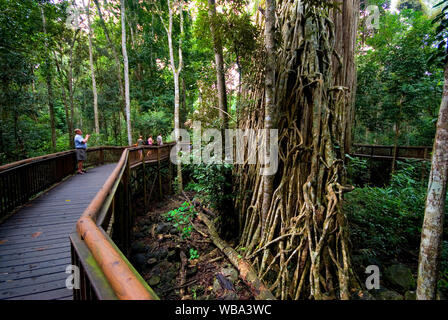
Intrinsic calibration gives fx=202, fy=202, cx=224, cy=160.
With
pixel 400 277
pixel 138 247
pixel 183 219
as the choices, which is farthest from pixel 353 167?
pixel 138 247

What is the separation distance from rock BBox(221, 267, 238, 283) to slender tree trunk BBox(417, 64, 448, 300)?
9.92 ft

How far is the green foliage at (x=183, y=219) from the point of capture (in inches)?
264

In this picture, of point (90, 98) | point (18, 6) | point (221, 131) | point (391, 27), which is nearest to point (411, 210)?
point (221, 131)

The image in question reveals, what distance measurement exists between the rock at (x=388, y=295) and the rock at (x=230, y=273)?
258cm

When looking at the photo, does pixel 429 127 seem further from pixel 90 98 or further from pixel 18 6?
pixel 90 98

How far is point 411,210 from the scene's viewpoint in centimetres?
517

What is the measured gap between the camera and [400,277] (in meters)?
3.73

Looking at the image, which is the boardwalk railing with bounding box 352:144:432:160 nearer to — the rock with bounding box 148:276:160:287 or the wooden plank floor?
the rock with bounding box 148:276:160:287

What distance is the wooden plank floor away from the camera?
2363mm

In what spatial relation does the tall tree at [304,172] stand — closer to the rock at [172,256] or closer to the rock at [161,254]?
the rock at [172,256]

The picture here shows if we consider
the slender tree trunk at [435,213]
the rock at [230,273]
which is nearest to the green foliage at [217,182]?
the rock at [230,273]

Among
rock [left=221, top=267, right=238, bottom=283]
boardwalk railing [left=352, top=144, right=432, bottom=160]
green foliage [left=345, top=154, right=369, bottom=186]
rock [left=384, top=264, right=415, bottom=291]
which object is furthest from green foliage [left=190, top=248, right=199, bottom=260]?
boardwalk railing [left=352, top=144, right=432, bottom=160]

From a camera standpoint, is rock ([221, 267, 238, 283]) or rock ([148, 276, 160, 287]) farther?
rock ([148, 276, 160, 287])

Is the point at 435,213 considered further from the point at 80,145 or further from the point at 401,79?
the point at 401,79
